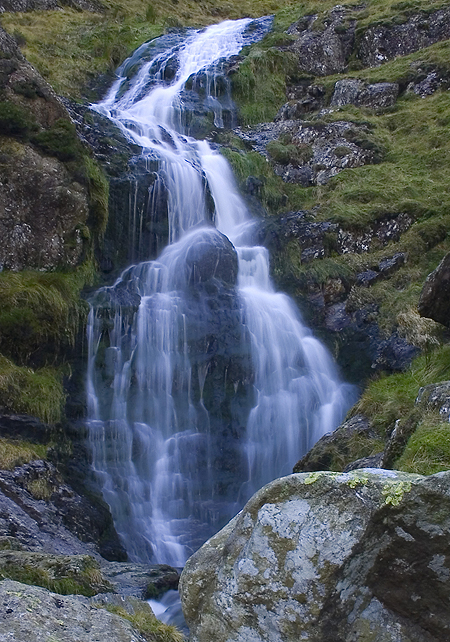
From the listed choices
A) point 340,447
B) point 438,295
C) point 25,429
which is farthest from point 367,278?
point 25,429

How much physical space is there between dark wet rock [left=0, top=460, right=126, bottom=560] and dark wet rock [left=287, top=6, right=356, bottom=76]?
77.6 ft

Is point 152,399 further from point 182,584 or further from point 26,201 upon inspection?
point 182,584

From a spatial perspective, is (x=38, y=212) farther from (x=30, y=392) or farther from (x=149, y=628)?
(x=149, y=628)

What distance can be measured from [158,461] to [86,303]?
4.09 metres

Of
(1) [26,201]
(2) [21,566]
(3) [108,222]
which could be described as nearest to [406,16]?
(3) [108,222]

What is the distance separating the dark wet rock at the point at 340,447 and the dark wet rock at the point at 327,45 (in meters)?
22.4

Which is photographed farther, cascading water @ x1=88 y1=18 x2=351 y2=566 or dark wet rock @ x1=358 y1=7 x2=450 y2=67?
dark wet rock @ x1=358 y1=7 x2=450 y2=67

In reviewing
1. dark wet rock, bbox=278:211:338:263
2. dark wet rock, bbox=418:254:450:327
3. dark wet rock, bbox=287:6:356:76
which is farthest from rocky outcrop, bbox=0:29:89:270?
dark wet rock, bbox=287:6:356:76

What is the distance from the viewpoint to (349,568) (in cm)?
350

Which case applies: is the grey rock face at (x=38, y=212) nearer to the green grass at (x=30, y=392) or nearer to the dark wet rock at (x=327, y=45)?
the green grass at (x=30, y=392)

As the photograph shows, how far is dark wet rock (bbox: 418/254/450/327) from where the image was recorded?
7.85 meters

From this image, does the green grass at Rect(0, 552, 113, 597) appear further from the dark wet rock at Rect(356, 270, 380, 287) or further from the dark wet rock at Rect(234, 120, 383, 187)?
the dark wet rock at Rect(234, 120, 383, 187)

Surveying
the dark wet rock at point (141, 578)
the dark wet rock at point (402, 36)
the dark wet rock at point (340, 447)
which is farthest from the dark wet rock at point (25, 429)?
the dark wet rock at point (402, 36)

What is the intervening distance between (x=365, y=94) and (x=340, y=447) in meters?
19.5
